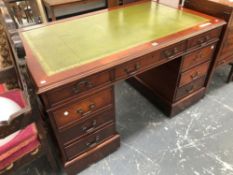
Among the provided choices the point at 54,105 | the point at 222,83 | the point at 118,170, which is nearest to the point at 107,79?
the point at 54,105

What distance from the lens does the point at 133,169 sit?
4.38ft

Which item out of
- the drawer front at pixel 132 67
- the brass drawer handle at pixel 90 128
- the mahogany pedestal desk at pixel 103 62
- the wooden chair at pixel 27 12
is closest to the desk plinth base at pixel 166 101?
the mahogany pedestal desk at pixel 103 62

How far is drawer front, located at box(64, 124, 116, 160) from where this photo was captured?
3.89ft

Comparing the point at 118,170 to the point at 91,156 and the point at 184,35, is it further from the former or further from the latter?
the point at 184,35

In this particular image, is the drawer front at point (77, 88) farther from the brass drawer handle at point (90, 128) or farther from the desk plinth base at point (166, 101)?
the desk plinth base at point (166, 101)

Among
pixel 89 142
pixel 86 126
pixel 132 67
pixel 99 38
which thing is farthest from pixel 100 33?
pixel 89 142

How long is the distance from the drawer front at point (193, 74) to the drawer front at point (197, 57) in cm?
4

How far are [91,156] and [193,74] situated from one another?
38.2 inches

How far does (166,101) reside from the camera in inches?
64.5

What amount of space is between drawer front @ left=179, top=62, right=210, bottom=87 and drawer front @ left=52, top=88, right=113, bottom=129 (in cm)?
64

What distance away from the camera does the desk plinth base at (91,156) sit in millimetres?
1240

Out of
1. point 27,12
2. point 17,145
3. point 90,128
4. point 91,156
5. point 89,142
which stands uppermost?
point 27,12

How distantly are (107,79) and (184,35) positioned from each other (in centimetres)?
56

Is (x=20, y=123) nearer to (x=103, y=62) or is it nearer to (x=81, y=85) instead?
(x=81, y=85)
